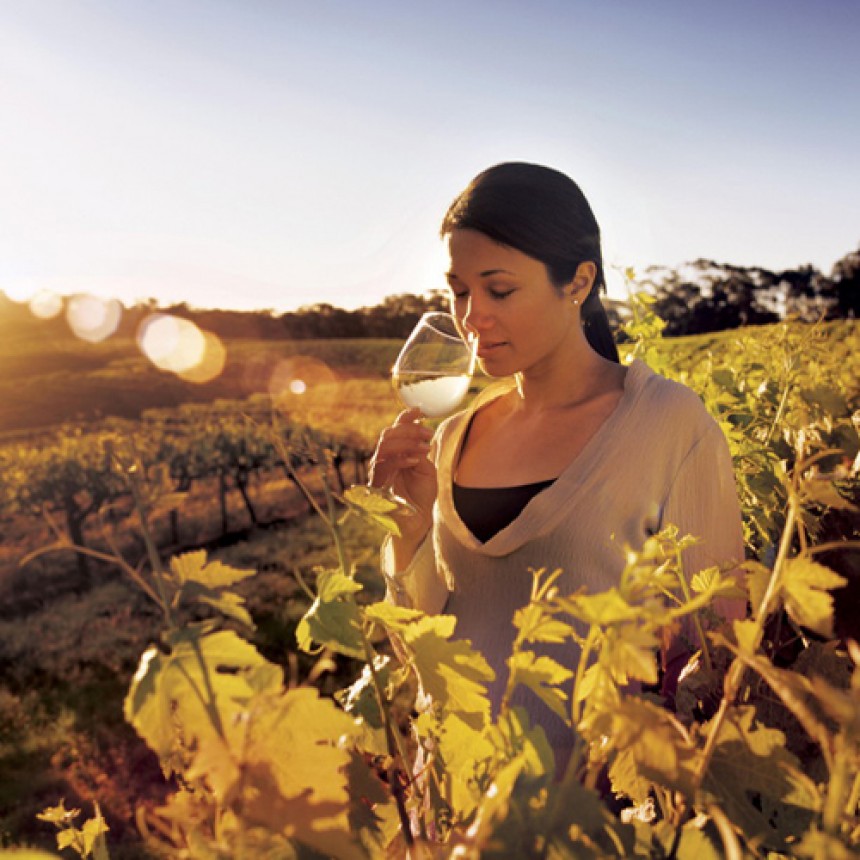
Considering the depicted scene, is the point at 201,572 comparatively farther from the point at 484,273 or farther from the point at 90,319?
the point at 90,319

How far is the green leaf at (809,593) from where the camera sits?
0.50 metres

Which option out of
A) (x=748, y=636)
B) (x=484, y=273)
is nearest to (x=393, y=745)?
(x=748, y=636)

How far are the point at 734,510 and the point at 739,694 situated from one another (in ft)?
4.44

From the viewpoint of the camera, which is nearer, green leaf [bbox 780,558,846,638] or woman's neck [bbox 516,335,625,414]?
green leaf [bbox 780,558,846,638]

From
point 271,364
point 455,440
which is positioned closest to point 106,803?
point 455,440

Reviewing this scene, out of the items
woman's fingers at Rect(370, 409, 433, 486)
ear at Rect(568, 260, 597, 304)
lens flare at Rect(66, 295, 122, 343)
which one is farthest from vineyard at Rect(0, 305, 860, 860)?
lens flare at Rect(66, 295, 122, 343)

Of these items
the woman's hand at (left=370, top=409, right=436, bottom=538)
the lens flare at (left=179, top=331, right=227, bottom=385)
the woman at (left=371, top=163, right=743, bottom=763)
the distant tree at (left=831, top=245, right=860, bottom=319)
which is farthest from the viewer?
the lens flare at (left=179, top=331, right=227, bottom=385)

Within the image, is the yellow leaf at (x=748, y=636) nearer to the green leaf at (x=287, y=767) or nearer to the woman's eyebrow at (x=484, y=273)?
the green leaf at (x=287, y=767)

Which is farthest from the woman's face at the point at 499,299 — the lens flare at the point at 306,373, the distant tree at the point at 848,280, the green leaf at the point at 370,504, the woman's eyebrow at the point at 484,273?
the distant tree at the point at 848,280

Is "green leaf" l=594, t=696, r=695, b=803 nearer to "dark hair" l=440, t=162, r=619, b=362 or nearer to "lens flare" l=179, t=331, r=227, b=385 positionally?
"dark hair" l=440, t=162, r=619, b=362

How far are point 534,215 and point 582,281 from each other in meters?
0.36

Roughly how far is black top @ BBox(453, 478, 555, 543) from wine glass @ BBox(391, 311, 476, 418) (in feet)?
1.27

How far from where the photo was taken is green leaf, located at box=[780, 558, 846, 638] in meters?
0.50

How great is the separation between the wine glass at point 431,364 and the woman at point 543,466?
0.06 metres
